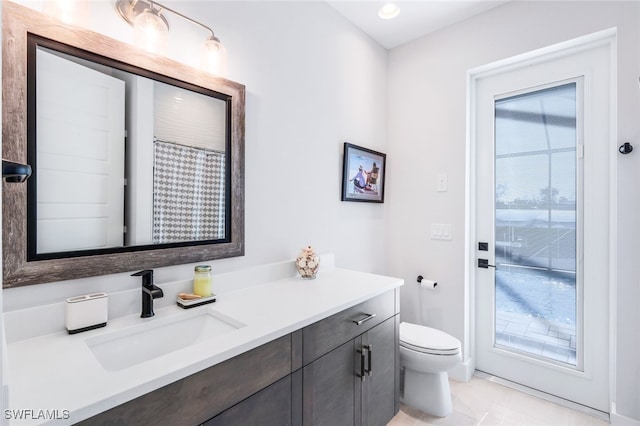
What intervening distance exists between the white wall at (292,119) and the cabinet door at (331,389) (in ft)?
2.11

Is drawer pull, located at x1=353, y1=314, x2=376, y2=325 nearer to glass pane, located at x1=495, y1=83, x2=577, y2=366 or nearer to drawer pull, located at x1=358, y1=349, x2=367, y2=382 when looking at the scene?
drawer pull, located at x1=358, y1=349, x2=367, y2=382

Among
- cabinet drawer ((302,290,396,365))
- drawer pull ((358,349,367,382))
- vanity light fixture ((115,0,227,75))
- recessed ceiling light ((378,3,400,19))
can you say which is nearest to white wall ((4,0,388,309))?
vanity light fixture ((115,0,227,75))

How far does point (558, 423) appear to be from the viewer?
189cm

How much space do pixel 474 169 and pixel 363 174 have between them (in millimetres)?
848

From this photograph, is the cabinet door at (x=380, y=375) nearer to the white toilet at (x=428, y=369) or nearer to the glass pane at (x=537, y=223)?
the white toilet at (x=428, y=369)

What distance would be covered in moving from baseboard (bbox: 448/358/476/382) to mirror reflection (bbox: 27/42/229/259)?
196 cm

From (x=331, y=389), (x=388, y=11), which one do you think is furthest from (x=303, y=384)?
(x=388, y=11)

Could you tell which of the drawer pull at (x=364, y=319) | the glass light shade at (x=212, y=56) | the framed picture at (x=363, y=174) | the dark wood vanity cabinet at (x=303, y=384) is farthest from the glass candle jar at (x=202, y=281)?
the framed picture at (x=363, y=174)

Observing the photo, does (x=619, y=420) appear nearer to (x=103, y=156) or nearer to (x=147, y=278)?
(x=147, y=278)

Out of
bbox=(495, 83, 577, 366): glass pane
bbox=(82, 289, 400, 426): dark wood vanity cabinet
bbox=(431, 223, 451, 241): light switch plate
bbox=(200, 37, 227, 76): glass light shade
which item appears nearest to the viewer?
bbox=(82, 289, 400, 426): dark wood vanity cabinet

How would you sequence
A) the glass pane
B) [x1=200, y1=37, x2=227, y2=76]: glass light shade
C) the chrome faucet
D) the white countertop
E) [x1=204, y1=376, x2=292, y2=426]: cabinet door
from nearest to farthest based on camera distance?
the white countertop < [x1=204, y1=376, x2=292, y2=426]: cabinet door < the chrome faucet < [x1=200, y1=37, x2=227, y2=76]: glass light shade < the glass pane

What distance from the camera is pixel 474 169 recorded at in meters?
2.45

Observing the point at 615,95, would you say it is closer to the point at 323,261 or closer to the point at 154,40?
the point at 323,261

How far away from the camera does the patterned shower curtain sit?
134 centimetres
